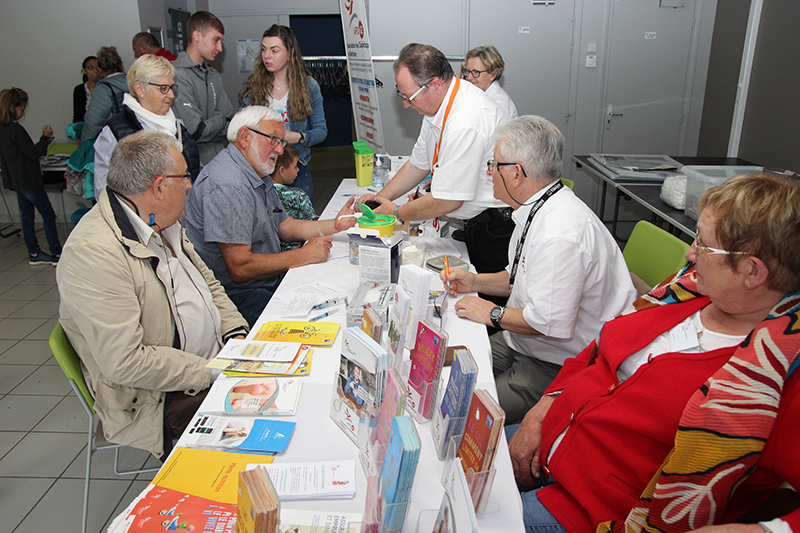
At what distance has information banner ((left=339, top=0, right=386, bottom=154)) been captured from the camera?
→ 5.18m

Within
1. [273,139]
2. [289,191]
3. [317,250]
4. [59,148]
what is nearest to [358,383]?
[317,250]

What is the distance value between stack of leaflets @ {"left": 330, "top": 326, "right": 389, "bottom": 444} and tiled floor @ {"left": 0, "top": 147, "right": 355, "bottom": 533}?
1441 millimetres

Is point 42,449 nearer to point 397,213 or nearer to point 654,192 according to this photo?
point 397,213

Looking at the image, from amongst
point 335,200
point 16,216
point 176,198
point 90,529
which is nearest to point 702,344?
point 176,198

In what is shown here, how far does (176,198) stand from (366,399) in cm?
115

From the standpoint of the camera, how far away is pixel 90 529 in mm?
2076

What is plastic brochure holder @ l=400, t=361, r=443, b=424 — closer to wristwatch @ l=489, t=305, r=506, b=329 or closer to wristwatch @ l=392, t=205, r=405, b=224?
wristwatch @ l=489, t=305, r=506, b=329

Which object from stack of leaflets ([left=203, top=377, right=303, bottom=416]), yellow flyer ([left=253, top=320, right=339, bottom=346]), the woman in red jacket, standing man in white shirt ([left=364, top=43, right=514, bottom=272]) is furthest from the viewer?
standing man in white shirt ([left=364, top=43, right=514, bottom=272])

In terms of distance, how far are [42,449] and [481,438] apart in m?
2.48

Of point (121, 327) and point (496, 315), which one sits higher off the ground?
point (121, 327)

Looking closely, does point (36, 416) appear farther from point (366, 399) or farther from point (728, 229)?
point (728, 229)

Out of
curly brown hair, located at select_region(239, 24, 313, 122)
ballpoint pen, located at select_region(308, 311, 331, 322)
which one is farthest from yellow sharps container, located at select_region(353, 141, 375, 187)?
ballpoint pen, located at select_region(308, 311, 331, 322)

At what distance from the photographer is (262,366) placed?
63.9 inches

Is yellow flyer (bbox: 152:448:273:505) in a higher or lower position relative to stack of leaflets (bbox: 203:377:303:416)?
lower
